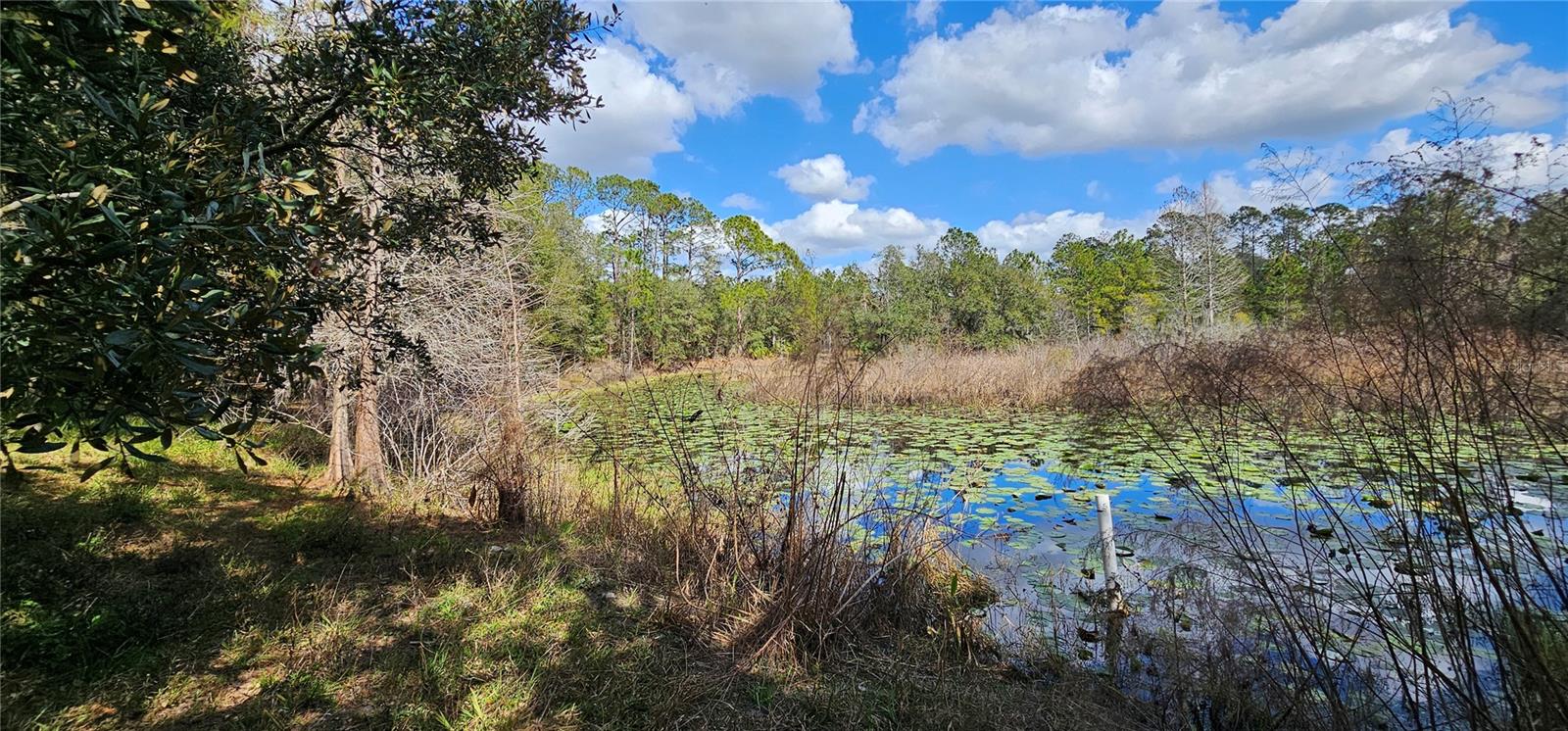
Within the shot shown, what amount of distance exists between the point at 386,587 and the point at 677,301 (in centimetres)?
2470

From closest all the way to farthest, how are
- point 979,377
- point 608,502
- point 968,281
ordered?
point 608,502, point 979,377, point 968,281

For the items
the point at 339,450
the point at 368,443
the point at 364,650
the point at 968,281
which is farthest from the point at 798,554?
Answer: the point at 968,281

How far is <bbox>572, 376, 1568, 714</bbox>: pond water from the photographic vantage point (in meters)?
2.23

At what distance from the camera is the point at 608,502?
605 centimetres

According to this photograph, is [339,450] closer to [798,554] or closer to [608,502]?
[608,502]

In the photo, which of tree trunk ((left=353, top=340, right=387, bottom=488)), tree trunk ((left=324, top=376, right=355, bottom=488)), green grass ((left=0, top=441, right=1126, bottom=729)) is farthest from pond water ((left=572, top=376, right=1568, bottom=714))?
tree trunk ((left=324, top=376, right=355, bottom=488))

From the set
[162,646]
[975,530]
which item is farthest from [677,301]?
[162,646]

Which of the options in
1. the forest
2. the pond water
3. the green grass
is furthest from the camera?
the green grass

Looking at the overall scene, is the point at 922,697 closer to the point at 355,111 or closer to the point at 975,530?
the point at 975,530

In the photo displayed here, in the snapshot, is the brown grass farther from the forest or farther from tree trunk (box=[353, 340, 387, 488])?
tree trunk (box=[353, 340, 387, 488])

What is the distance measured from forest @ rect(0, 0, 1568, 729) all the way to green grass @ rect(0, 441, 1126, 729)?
2 centimetres

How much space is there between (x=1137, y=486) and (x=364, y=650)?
6895 mm

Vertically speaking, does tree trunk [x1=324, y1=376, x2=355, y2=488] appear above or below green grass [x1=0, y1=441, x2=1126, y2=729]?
above

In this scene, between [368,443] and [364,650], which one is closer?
[364,650]
